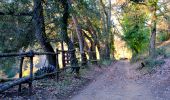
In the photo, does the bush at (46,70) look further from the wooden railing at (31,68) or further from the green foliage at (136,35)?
the green foliage at (136,35)

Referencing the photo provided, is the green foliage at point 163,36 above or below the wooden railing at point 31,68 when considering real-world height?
above

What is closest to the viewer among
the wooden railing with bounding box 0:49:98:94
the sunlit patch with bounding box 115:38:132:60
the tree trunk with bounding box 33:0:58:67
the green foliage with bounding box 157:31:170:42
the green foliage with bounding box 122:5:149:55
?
the wooden railing with bounding box 0:49:98:94

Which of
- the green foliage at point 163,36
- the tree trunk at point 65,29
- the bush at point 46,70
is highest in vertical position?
the green foliage at point 163,36

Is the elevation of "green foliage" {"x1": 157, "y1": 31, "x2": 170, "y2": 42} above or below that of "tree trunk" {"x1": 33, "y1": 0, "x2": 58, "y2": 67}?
above

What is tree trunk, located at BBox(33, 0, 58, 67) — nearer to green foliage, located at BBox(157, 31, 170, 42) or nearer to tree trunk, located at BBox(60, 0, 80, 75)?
tree trunk, located at BBox(60, 0, 80, 75)

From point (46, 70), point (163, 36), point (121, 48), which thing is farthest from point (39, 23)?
point (121, 48)

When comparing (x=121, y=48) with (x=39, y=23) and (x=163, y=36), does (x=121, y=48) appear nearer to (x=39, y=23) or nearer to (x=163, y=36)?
(x=163, y=36)

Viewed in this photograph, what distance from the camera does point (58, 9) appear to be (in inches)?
557

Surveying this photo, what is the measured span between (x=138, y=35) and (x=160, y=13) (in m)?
15.5

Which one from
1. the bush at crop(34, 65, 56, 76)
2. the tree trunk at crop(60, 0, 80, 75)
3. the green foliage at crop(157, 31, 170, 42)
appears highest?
the green foliage at crop(157, 31, 170, 42)

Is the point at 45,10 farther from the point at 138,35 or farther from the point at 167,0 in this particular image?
the point at 138,35

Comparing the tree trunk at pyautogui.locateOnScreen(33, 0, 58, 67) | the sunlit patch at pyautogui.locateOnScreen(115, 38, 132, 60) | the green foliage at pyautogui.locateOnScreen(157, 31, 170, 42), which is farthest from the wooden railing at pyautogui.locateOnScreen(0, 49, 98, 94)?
the sunlit patch at pyautogui.locateOnScreen(115, 38, 132, 60)

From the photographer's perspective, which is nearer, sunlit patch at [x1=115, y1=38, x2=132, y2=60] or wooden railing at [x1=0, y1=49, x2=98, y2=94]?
wooden railing at [x1=0, y1=49, x2=98, y2=94]

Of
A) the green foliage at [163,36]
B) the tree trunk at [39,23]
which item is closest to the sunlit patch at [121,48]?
the green foliage at [163,36]
